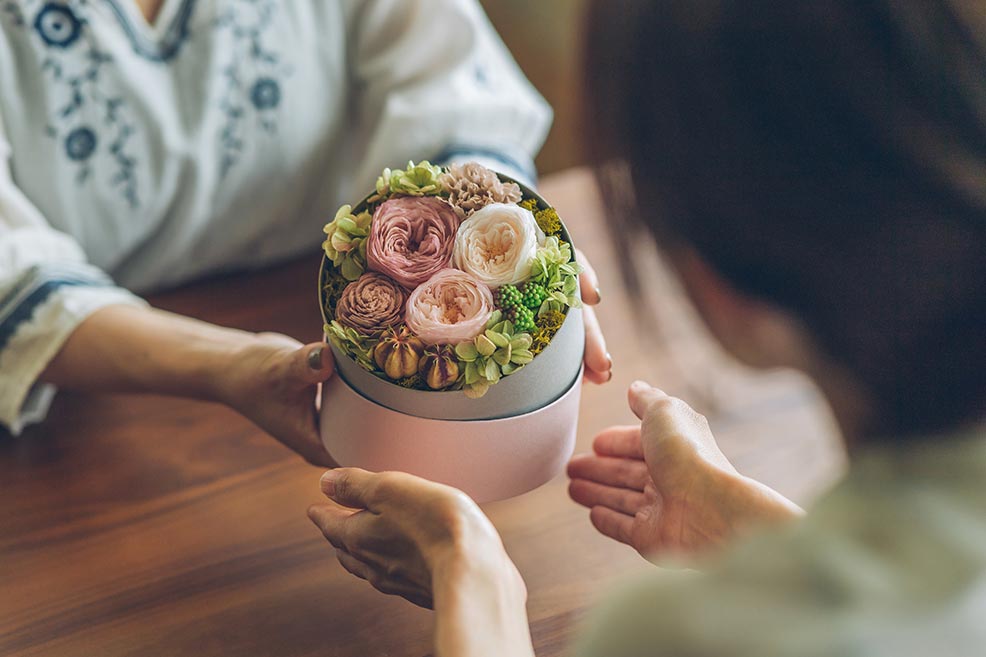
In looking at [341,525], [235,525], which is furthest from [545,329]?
[235,525]

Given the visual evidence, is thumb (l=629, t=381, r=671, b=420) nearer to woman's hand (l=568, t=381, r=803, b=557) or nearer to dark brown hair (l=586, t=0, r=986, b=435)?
woman's hand (l=568, t=381, r=803, b=557)

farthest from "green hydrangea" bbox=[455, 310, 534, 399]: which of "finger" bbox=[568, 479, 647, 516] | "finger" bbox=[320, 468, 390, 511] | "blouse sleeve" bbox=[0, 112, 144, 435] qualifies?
"blouse sleeve" bbox=[0, 112, 144, 435]

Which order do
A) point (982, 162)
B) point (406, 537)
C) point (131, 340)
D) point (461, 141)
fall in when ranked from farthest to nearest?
1. point (461, 141)
2. point (131, 340)
3. point (406, 537)
4. point (982, 162)

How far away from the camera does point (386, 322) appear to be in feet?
2.33

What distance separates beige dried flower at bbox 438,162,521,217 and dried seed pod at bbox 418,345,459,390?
12 cm

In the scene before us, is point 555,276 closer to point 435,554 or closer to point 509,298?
point 509,298

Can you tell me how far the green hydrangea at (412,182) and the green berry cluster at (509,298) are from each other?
11 centimetres

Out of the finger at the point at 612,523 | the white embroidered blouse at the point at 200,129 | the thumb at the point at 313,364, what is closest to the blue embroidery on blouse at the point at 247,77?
the white embroidered blouse at the point at 200,129

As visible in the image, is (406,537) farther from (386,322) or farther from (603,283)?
(603,283)

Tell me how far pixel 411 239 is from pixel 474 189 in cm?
6

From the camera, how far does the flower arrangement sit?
0.70 metres

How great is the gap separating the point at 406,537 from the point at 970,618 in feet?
1.25

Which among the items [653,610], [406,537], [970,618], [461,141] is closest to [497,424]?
[406,537]

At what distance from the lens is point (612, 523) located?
837 mm
